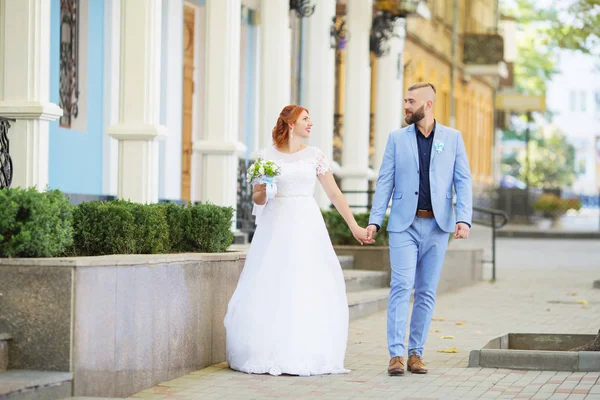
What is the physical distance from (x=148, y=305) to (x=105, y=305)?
62 cm

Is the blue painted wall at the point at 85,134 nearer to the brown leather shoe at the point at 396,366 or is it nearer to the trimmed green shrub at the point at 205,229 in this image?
the trimmed green shrub at the point at 205,229

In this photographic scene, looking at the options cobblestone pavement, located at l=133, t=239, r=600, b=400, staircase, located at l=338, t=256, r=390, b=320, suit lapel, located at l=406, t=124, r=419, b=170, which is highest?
suit lapel, located at l=406, t=124, r=419, b=170

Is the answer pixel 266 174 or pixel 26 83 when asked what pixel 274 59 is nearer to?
pixel 26 83

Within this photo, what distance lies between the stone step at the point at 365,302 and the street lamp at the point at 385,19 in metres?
6.99

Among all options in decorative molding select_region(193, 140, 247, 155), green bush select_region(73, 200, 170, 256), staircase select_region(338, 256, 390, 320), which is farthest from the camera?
decorative molding select_region(193, 140, 247, 155)

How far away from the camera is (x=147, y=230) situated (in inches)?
346

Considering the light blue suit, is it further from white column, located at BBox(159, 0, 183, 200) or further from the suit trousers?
white column, located at BBox(159, 0, 183, 200)

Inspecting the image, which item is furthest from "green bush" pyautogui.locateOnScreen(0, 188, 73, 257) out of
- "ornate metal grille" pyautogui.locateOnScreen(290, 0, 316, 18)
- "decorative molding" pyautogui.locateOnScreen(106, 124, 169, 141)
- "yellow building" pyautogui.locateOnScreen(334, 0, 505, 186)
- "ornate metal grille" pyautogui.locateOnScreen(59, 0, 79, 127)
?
"yellow building" pyautogui.locateOnScreen(334, 0, 505, 186)

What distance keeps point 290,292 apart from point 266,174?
0.86 meters

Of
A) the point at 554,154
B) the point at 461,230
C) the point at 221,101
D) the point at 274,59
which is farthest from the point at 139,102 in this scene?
the point at 554,154

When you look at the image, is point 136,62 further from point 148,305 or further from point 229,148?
point 148,305

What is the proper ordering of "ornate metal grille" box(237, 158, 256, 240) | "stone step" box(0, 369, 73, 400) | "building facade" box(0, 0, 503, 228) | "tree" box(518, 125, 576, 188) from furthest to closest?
"tree" box(518, 125, 576, 188) < "ornate metal grille" box(237, 158, 256, 240) < "building facade" box(0, 0, 503, 228) < "stone step" box(0, 369, 73, 400)

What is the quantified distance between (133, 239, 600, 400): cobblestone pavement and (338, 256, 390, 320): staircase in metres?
0.16

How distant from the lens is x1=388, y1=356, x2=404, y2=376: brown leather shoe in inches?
351
